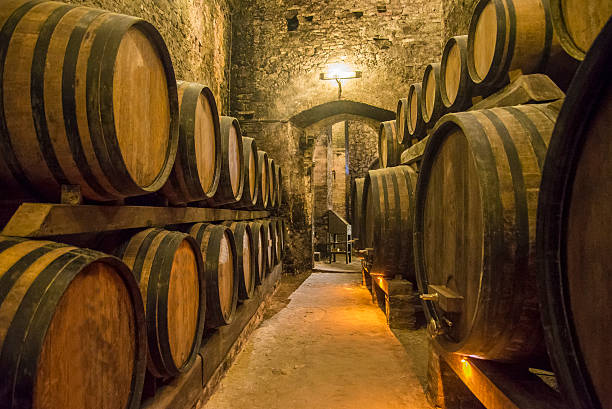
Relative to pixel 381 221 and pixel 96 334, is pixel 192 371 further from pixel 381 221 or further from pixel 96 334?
pixel 381 221

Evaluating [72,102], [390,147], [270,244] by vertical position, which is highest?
[390,147]

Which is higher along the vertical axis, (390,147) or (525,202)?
(390,147)

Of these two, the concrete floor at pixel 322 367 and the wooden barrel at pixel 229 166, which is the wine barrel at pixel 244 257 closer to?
the wooden barrel at pixel 229 166

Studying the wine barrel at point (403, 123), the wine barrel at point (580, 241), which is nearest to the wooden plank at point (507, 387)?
the wine barrel at point (580, 241)

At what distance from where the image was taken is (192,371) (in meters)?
2.24

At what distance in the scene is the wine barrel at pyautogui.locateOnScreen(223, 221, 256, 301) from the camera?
3383 mm

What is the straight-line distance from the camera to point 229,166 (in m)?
3.27

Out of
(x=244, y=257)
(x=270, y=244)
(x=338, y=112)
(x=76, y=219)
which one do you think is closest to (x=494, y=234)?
(x=76, y=219)

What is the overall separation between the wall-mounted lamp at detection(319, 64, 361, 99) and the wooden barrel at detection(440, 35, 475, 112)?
534cm

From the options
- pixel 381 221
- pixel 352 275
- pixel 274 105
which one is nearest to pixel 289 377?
pixel 381 221

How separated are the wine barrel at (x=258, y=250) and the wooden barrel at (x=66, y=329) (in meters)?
2.62

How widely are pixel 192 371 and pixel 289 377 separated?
1.02 metres

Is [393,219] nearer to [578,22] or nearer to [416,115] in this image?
[416,115]

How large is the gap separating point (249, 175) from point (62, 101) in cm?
278
